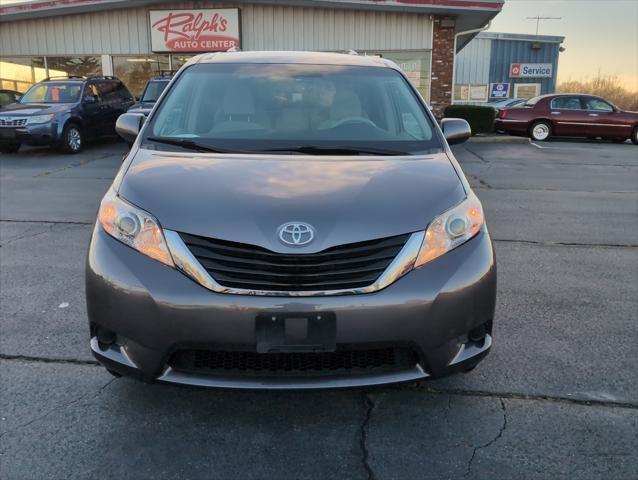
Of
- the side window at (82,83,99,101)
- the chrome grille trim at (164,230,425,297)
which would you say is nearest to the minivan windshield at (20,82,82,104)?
the side window at (82,83,99,101)

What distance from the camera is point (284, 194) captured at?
2555 millimetres

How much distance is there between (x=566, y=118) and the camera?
59.4ft

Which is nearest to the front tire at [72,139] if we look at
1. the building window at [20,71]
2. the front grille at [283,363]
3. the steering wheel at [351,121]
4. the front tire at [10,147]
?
the front tire at [10,147]

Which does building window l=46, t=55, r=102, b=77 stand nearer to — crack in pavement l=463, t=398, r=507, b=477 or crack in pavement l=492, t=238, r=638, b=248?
crack in pavement l=492, t=238, r=638, b=248

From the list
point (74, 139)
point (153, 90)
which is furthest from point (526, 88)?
point (74, 139)

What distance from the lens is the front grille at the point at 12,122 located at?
12359 millimetres

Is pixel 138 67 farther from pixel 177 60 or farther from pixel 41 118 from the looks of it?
pixel 41 118

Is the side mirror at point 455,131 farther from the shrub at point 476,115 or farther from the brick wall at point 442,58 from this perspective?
the brick wall at point 442,58

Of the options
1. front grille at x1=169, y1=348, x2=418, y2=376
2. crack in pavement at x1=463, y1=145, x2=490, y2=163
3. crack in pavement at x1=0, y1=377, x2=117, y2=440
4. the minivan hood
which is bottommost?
crack in pavement at x1=463, y1=145, x2=490, y2=163

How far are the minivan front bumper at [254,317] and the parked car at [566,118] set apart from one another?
1701 cm

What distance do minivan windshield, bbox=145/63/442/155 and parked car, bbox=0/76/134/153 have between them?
1012 centimetres

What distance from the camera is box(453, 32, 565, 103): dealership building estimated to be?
33.4 metres

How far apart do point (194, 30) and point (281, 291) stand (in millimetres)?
18189

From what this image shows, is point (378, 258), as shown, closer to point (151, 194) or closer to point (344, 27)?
point (151, 194)
